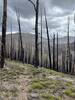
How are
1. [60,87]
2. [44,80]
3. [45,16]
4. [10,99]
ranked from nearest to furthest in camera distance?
[10,99]
[60,87]
[44,80]
[45,16]

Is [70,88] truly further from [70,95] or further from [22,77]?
[22,77]

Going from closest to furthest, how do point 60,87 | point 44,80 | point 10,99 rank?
point 10,99
point 60,87
point 44,80

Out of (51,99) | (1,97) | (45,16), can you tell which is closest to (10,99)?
(1,97)

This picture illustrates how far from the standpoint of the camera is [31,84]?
1255cm

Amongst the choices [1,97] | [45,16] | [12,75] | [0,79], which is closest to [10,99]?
[1,97]

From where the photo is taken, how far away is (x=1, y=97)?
1051 cm

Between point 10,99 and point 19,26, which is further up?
point 19,26

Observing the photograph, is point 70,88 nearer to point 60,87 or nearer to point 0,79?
point 60,87

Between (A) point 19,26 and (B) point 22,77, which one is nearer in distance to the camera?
(B) point 22,77

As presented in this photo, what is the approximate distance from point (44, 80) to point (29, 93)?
2417 mm

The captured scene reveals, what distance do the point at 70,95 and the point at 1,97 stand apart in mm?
3524

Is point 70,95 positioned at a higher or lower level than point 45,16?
lower

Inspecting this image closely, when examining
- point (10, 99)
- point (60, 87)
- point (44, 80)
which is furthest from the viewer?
point (44, 80)

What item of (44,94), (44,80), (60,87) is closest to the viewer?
(44,94)
